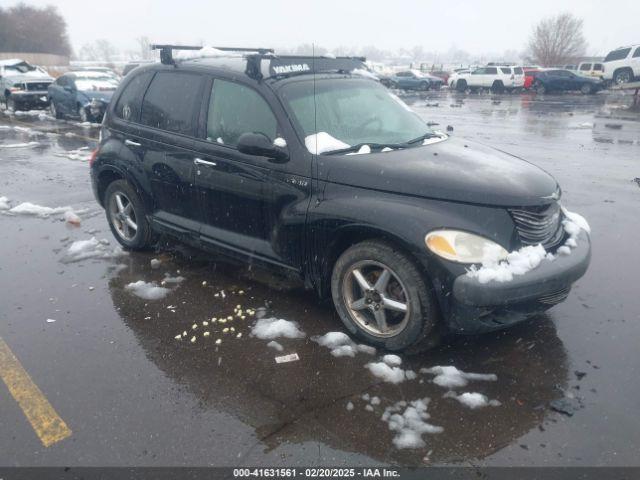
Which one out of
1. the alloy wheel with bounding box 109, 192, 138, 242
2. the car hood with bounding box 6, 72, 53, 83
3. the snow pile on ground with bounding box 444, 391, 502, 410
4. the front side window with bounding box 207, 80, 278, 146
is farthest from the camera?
the car hood with bounding box 6, 72, 53, 83

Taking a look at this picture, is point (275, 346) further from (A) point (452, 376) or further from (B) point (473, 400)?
(B) point (473, 400)

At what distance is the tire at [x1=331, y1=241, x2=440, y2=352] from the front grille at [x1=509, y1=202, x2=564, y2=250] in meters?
0.73

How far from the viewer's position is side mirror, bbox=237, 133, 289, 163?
3.69 meters

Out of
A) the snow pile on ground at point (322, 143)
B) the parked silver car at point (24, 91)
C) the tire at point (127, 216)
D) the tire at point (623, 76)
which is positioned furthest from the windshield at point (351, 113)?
the tire at point (623, 76)

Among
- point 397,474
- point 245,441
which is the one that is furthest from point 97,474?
point 397,474

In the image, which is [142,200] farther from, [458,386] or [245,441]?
[458,386]

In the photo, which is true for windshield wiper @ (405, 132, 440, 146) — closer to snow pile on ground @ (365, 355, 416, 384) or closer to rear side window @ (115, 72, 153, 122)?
snow pile on ground @ (365, 355, 416, 384)

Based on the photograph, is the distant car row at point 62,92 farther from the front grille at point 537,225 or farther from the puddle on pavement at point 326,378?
the front grille at point 537,225

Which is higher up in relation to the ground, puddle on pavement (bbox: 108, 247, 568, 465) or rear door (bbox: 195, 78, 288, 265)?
rear door (bbox: 195, 78, 288, 265)

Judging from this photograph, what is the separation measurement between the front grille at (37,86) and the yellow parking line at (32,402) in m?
19.7

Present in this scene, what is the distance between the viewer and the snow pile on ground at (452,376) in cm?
322

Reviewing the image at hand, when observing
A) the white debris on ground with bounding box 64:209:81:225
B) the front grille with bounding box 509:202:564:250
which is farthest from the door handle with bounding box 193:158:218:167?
the white debris on ground with bounding box 64:209:81:225

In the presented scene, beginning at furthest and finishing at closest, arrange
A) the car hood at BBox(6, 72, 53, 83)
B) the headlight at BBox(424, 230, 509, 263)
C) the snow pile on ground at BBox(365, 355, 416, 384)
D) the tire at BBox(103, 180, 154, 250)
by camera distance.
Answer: the car hood at BBox(6, 72, 53, 83) → the tire at BBox(103, 180, 154, 250) → the snow pile on ground at BBox(365, 355, 416, 384) → the headlight at BBox(424, 230, 509, 263)

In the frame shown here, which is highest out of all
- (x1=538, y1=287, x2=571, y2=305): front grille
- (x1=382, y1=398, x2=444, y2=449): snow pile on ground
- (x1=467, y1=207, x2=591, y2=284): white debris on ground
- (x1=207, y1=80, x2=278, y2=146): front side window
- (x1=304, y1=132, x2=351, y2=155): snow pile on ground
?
(x1=207, y1=80, x2=278, y2=146): front side window
